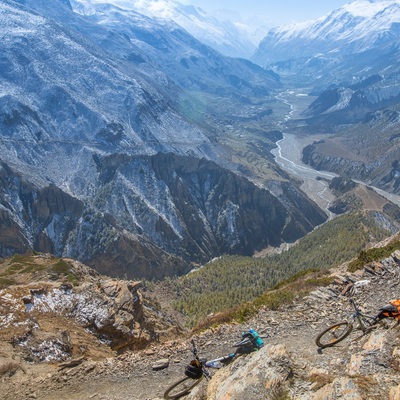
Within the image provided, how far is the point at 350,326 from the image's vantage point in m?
17.1

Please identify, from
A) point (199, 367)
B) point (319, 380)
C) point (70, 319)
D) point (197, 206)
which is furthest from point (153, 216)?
point (319, 380)

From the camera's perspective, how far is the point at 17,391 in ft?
56.0

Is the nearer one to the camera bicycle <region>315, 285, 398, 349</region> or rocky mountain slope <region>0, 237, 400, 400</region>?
rocky mountain slope <region>0, 237, 400, 400</region>

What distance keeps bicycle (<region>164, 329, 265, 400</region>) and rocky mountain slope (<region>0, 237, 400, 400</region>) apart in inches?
19.9

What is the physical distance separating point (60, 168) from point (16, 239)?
30.5 meters

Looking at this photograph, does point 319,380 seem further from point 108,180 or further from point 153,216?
point 108,180

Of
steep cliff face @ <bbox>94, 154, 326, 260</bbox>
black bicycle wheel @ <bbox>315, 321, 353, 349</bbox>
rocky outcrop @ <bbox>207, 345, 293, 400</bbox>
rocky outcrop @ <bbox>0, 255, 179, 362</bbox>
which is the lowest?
black bicycle wheel @ <bbox>315, 321, 353, 349</bbox>

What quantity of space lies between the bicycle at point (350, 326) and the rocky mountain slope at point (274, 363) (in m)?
0.31

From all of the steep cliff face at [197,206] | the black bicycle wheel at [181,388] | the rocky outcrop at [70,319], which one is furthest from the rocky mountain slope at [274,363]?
the steep cliff face at [197,206]

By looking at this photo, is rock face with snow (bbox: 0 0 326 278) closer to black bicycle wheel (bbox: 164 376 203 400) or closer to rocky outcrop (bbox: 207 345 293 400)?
black bicycle wheel (bbox: 164 376 203 400)

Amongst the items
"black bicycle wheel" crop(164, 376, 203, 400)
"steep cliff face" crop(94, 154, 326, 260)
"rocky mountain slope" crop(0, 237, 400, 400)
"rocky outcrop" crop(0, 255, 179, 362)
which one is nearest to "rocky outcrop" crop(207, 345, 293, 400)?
"rocky mountain slope" crop(0, 237, 400, 400)

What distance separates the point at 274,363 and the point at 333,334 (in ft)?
15.9

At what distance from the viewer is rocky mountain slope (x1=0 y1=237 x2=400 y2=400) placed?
12625 millimetres

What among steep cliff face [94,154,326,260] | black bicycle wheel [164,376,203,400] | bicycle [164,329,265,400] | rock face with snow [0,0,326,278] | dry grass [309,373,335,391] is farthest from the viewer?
steep cliff face [94,154,326,260]
